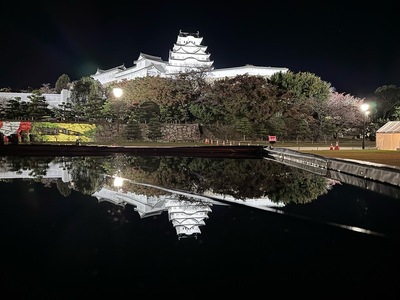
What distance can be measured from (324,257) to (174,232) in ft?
6.56

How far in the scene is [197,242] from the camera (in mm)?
4711

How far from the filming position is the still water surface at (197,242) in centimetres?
334

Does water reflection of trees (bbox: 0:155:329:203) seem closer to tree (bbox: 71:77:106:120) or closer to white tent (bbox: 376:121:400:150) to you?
white tent (bbox: 376:121:400:150)

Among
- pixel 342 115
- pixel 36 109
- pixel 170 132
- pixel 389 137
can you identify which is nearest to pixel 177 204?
pixel 389 137

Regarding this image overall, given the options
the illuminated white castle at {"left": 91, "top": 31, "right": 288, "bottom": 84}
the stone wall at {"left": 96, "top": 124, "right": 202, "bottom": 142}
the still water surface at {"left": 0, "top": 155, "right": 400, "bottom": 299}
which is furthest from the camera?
the illuminated white castle at {"left": 91, "top": 31, "right": 288, "bottom": 84}

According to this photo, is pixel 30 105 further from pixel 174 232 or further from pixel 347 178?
pixel 174 232

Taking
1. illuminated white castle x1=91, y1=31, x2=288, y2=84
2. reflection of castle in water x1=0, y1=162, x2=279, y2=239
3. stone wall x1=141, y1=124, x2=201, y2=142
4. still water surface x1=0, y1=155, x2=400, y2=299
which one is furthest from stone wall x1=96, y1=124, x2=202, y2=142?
still water surface x1=0, y1=155, x2=400, y2=299

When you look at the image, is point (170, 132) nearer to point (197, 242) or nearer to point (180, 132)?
point (180, 132)

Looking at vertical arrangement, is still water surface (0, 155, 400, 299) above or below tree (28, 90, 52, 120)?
below

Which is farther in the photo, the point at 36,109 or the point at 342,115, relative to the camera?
the point at 342,115

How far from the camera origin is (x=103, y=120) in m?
41.5

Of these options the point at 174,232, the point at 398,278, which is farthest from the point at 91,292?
the point at 398,278

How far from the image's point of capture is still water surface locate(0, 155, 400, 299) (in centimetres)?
334

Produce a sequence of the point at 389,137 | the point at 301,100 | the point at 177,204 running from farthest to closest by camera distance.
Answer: the point at 301,100 → the point at 389,137 → the point at 177,204
